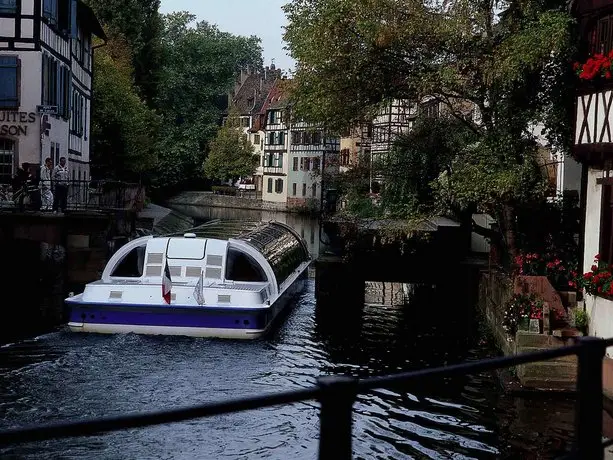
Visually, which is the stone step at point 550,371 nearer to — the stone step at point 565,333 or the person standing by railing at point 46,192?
the stone step at point 565,333

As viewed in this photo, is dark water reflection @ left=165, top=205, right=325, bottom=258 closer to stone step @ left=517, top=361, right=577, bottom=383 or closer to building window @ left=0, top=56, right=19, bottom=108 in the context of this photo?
building window @ left=0, top=56, right=19, bottom=108

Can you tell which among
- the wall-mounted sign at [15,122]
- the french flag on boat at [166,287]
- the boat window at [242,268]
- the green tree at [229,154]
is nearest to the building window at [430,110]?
the boat window at [242,268]

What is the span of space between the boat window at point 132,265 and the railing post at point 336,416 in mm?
17935

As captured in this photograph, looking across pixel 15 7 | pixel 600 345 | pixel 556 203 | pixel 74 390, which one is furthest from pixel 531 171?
pixel 15 7

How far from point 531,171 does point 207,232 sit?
26.2 feet

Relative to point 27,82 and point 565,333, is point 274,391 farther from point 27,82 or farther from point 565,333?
point 27,82

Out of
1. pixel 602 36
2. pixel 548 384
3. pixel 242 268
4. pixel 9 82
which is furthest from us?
pixel 9 82

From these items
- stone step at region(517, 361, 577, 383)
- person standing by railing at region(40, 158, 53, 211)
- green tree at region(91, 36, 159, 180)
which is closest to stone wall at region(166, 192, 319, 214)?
green tree at region(91, 36, 159, 180)

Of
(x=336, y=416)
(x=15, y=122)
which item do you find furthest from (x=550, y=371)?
(x=15, y=122)

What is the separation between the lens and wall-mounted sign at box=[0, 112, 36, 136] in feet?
91.9

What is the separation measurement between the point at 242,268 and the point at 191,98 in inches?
2323

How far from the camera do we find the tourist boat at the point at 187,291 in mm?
17672

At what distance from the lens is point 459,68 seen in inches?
719

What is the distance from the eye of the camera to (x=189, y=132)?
77.2m
